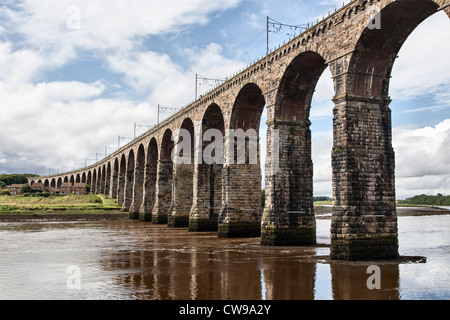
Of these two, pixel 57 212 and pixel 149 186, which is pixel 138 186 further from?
pixel 57 212

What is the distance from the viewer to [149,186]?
48.6 meters

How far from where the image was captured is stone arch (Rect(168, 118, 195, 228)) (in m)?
37.4

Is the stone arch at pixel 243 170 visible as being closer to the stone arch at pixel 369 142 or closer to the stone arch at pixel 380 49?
the stone arch at pixel 380 49

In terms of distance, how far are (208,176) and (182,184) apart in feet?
18.8

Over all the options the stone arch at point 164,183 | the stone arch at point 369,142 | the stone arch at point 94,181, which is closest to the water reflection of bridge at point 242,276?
the stone arch at point 369,142

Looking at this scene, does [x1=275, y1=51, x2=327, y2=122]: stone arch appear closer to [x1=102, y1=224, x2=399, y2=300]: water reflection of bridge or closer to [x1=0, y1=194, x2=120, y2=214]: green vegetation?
[x1=102, y1=224, x2=399, y2=300]: water reflection of bridge

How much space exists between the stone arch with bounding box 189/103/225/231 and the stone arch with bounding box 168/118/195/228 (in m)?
4.35

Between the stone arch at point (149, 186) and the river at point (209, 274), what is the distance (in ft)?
89.1

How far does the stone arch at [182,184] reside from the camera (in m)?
37.4

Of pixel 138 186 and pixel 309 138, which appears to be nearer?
pixel 309 138

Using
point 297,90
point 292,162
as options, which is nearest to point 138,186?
point 292,162

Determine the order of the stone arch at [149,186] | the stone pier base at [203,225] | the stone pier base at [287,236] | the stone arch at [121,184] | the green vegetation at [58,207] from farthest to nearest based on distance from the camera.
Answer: the stone arch at [121,184]
the green vegetation at [58,207]
the stone arch at [149,186]
the stone pier base at [203,225]
the stone pier base at [287,236]
